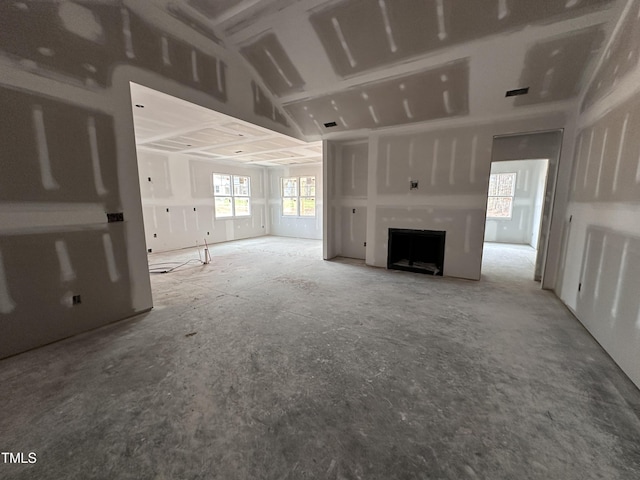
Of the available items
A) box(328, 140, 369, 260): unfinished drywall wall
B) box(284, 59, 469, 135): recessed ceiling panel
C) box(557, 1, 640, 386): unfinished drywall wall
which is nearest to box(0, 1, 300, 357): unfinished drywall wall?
box(284, 59, 469, 135): recessed ceiling panel

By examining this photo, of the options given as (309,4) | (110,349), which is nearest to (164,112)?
(309,4)

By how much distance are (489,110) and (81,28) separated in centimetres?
506

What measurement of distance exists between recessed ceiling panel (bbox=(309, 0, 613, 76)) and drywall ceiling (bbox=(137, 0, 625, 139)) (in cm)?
1

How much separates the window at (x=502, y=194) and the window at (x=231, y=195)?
8.14 meters

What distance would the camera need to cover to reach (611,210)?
2418 millimetres

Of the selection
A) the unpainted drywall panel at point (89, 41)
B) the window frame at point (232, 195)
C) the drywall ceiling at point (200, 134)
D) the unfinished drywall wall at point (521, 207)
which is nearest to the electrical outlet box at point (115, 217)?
the unpainted drywall panel at point (89, 41)

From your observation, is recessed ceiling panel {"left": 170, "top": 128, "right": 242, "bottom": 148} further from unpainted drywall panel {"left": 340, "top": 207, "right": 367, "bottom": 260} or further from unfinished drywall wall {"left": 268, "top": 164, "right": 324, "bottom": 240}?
unfinished drywall wall {"left": 268, "top": 164, "right": 324, "bottom": 240}

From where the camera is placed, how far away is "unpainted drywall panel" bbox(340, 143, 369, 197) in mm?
5746

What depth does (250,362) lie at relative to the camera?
218 cm

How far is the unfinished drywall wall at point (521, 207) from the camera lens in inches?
296

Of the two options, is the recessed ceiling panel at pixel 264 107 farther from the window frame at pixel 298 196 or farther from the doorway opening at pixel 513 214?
the window frame at pixel 298 196

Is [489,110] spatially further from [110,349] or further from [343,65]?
[110,349]

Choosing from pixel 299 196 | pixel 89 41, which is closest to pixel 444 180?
→ pixel 89 41

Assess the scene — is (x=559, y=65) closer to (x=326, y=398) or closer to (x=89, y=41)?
(x=326, y=398)
